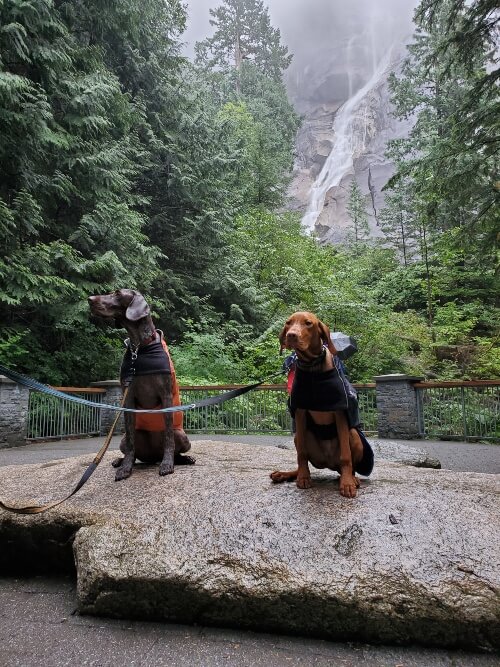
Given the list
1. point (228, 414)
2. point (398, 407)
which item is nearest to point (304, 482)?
point (398, 407)

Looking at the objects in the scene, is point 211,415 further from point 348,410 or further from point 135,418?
point 348,410

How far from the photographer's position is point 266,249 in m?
20.8

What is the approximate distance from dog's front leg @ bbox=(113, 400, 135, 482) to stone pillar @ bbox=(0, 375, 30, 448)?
6.93 metres

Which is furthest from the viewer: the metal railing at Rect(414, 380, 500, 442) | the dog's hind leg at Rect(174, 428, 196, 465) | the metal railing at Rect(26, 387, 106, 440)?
the metal railing at Rect(26, 387, 106, 440)

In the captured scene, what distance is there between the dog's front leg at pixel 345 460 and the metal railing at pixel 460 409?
8.69 metres

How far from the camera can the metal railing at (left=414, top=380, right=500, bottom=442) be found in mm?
10133

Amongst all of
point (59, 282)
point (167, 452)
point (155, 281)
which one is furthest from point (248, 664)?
point (155, 281)

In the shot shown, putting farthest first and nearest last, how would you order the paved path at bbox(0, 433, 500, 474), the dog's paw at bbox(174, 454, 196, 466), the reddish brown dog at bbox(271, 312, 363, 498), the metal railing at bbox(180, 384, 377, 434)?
the metal railing at bbox(180, 384, 377, 434)
the paved path at bbox(0, 433, 500, 474)
the dog's paw at bbox(174, 454, 196, 466)
the reddish brown dog at bbox(271, 312, 363, 498)

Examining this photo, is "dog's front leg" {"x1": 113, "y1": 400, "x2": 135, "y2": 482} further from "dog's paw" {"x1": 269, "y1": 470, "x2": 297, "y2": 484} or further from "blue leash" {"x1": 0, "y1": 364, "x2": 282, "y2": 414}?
"dog's paw" {"x1": 269, "y1": 470, "x2": 297, "y2": 484}

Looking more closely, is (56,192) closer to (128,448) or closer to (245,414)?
(245,414)

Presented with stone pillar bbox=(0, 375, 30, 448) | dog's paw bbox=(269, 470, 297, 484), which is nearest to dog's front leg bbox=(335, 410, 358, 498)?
dog's paw bbox=(269, 470, 297, 484)

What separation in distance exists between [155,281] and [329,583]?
47.4 ft

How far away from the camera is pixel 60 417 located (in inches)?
427

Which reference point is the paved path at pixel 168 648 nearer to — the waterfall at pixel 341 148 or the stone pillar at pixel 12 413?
the stone pillar at pixel 12 413
